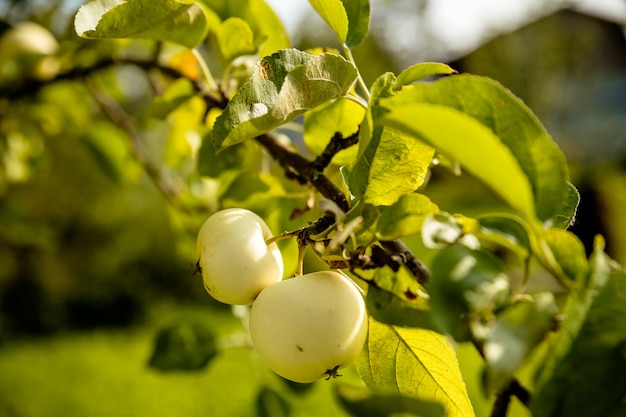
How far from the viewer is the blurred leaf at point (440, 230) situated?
0.83 feet

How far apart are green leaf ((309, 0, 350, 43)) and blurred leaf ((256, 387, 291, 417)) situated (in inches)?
16.9

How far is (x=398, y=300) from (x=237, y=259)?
0.09 metres

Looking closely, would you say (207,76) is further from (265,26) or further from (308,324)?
(308,324)

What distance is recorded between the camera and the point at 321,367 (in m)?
0.30

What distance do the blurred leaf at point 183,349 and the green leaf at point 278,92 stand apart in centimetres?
38

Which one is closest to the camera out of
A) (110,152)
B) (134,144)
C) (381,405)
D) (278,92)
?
(381,405)

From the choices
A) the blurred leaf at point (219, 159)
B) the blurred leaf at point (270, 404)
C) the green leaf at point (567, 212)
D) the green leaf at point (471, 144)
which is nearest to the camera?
the green leaf at point (471, 144)

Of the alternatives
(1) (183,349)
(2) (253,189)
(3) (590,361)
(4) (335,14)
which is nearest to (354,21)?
(4) (335,14)

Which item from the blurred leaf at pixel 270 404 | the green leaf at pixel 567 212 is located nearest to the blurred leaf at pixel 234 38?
the green leaf at pixel 567 212

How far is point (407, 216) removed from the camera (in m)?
0.28

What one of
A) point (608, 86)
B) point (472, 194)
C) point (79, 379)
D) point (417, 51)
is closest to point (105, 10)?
Result: point (79, 379)

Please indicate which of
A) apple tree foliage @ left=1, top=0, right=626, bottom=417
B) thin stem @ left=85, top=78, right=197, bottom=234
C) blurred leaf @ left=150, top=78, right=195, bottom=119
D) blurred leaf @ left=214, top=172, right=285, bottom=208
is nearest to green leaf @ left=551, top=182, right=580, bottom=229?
apple tree foliage @ left=1, top=0, right=626, bottom=417

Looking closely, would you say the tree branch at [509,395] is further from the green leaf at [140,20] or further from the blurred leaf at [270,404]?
the blurred leaf at [270,404]

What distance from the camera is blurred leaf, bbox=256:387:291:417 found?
0.68 m
